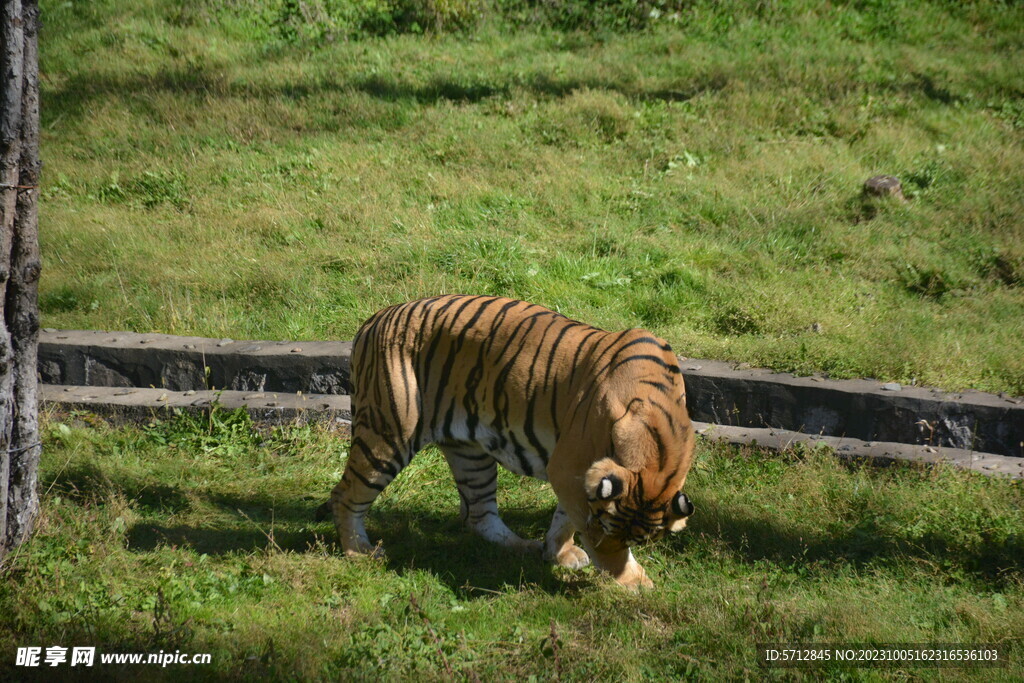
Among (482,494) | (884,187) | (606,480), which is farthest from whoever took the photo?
(884,187)

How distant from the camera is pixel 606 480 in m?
3.60

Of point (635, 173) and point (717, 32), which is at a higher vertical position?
point (717, 32)

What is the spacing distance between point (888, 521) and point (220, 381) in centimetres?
470

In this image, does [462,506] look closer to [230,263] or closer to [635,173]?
[230,263]

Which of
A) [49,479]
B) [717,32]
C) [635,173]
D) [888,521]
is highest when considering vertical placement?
[717,32]

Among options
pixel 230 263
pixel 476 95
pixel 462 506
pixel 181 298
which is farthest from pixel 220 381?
pixel 476 95

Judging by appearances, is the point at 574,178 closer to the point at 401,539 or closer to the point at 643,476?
the point at 401,539

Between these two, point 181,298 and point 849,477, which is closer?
point 849,477

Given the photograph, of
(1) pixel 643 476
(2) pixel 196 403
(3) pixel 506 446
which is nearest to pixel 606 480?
(1) pixel 643 476

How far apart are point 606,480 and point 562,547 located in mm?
1133

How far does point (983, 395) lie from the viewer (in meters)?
5.65

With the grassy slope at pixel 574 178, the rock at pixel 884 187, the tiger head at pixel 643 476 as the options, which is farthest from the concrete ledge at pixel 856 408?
the rock at pixel 884 187

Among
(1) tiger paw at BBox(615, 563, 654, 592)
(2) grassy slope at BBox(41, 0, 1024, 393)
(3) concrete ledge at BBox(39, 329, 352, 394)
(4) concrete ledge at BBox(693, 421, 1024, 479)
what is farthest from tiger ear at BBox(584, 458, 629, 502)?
(3) concrete ledge at BBox(39, 329, 352, 394)

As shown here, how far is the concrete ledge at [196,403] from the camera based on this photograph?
5957mm
